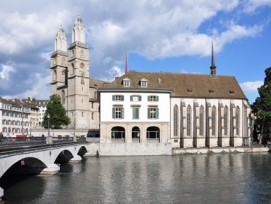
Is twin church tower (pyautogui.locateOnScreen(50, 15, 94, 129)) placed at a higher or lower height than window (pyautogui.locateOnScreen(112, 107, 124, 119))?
higher

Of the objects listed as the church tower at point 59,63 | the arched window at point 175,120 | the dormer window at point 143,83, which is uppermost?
the church tower at point 59,63

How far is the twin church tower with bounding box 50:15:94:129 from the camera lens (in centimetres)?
10438

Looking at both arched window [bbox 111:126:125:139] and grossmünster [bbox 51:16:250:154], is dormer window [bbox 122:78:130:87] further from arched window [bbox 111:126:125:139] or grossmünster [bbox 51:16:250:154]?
arched window [bbox 111:126:125:139]

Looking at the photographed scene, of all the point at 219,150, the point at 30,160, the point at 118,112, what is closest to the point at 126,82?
the point at 118,112

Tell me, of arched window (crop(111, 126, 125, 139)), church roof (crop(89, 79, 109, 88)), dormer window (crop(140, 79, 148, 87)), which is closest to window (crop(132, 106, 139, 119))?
arched window (crop(111, 126, 125, 139))

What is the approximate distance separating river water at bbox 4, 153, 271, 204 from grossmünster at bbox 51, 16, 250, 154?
21.0m

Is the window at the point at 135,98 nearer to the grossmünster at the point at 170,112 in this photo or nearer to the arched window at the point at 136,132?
the grossmünster at the point at 170,112

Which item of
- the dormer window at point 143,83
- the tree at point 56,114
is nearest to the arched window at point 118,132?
the dormer window at point 143,83

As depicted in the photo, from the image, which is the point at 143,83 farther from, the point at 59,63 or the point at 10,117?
the point at 10,117

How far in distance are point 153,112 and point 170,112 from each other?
179 inches

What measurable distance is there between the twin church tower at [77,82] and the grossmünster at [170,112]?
93.6 feet

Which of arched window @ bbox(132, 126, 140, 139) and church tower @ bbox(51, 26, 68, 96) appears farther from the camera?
church tower @ bbox(51, 26, 68, 96)

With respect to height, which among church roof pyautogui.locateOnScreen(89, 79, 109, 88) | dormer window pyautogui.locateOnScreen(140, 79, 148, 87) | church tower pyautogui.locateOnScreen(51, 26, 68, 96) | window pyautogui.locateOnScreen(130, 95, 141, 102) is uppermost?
church tower pyautogui.locateOnScreen(51, 26, 68, 96)

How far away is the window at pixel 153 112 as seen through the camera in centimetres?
6825
